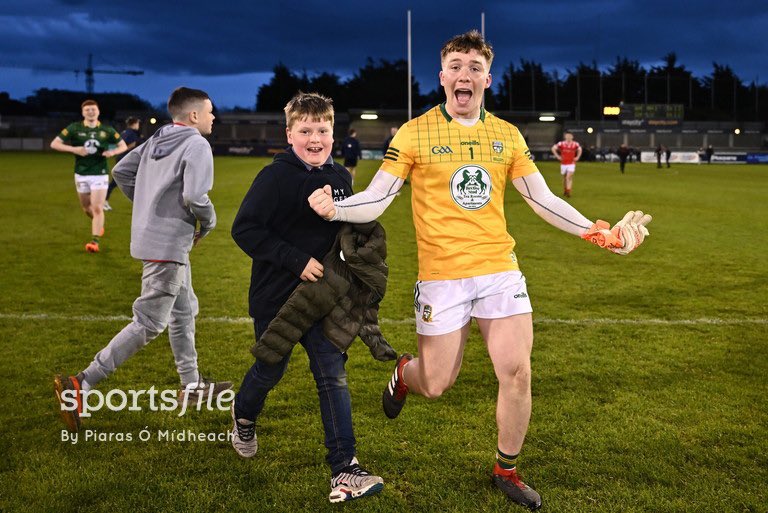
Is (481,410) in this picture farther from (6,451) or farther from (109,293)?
(109,293)

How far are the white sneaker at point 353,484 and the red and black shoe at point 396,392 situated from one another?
0.83m

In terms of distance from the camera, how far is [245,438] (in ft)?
13.3

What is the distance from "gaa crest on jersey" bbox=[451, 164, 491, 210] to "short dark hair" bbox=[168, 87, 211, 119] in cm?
187

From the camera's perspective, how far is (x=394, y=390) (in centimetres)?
444

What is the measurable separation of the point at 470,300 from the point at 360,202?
755mm

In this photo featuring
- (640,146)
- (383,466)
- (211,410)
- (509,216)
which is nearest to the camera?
(383,466)

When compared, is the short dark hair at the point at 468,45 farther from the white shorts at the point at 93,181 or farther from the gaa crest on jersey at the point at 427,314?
the white shorts at the point at 93,181

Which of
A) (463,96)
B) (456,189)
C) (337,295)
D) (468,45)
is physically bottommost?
(337,295)

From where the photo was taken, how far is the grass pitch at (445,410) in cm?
367

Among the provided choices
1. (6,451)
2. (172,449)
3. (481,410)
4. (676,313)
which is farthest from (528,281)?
(6,451)

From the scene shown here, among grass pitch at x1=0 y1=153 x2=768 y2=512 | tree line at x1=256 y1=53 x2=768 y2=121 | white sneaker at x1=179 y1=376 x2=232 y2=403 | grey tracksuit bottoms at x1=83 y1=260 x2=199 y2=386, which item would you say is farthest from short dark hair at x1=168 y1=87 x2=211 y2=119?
tree line at x1=256 y1=53 x2=768 y2=121

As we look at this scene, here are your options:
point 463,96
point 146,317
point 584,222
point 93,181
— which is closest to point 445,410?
point 584,222

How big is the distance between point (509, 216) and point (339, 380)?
1345 cm

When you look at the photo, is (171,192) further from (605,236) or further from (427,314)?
(605,236)
